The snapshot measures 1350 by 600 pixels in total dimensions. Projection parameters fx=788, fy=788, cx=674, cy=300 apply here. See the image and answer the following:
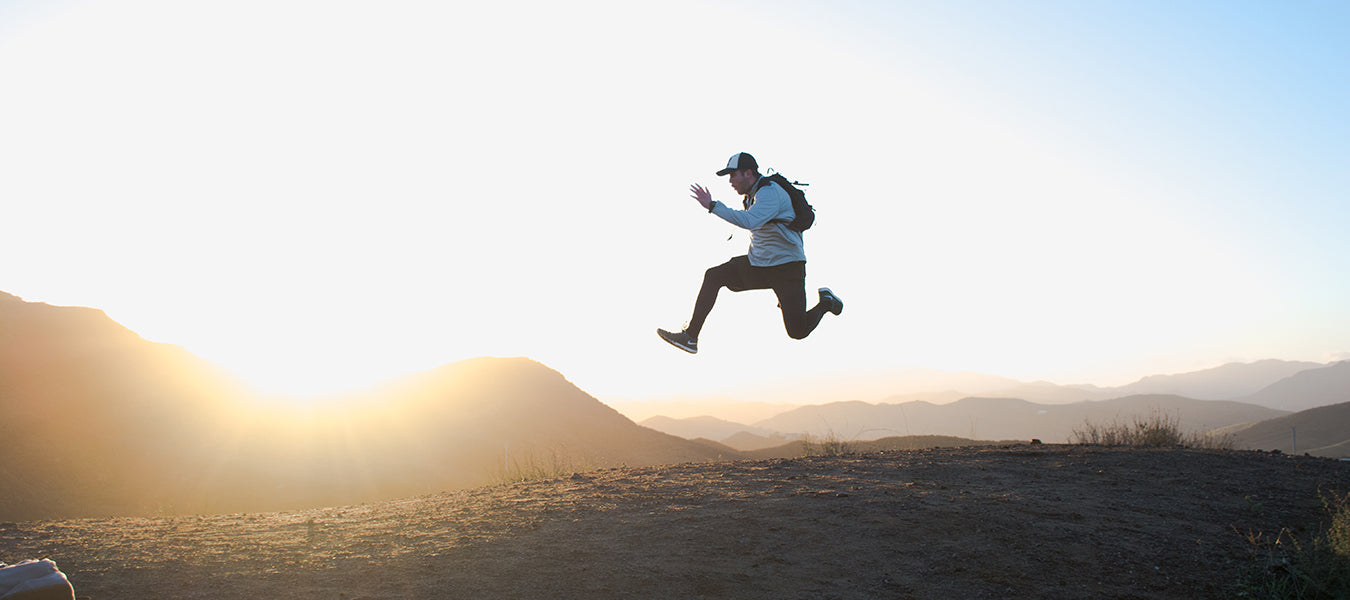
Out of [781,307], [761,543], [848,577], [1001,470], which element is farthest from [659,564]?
[1001,470]

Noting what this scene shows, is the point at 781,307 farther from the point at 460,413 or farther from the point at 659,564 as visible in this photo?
the point at 460,413

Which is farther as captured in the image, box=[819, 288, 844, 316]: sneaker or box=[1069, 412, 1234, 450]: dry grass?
box=[1069, 412, 1234, 450]: dry grass

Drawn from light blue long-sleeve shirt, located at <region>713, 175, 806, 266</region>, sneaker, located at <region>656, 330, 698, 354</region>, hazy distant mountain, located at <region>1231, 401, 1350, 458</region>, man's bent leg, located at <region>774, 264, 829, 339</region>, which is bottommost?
hazy distant mountain, located at <region>1231, 401, 1350, 458</region>

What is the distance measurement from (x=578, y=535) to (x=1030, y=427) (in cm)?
9454

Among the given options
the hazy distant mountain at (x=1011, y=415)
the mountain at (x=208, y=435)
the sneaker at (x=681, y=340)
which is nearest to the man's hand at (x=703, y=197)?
the sneaker at (x=681, y=340)

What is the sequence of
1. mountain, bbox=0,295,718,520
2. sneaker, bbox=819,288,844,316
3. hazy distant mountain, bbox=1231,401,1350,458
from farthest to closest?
hazy distant mountain, bbox=1231,401,1350,458 < mountain, bbox=0,295,718,520 < sneaker, bbox=819,288,844,316

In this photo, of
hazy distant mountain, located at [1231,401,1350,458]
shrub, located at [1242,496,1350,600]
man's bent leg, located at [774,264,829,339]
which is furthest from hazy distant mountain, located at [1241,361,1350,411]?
man's bent leg, located at [774,264,829,339]

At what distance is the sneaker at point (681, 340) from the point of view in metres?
7.14

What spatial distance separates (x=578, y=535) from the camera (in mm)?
6031

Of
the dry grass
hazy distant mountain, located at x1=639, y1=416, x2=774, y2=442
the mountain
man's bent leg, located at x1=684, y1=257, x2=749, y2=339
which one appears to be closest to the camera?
man's bent leg, located at x1=684, y1=257, x2=749, y2=339

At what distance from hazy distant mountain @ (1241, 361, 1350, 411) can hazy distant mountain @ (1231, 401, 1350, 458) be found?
127609 millimetres

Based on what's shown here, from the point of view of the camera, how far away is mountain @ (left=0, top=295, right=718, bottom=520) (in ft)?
78.6

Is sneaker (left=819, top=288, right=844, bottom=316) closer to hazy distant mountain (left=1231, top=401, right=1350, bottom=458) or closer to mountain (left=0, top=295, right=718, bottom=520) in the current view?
mountain (left=0, top=295, right=718, bottom=520)

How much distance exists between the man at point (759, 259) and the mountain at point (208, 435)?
46.9 ft
